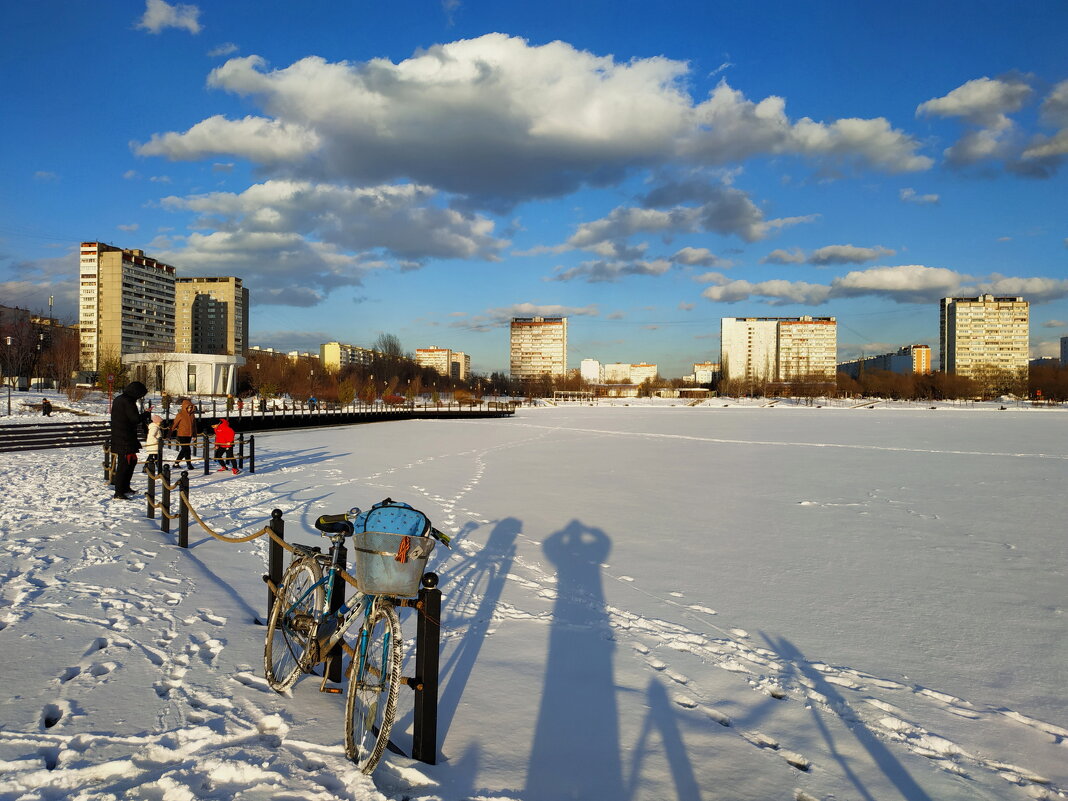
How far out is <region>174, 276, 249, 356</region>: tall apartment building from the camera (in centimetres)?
13338

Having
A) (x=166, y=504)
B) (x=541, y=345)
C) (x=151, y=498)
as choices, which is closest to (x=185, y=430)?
(x=151, y=498)

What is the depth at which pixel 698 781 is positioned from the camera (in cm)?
334

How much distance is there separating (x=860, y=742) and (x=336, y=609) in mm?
3253

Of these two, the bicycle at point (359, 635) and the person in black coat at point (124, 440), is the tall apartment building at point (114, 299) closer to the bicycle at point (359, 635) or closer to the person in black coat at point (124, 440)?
the person in black coat at point (124, 440)

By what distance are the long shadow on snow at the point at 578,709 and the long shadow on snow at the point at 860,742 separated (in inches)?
50.2

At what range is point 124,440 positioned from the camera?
1035 centimetres

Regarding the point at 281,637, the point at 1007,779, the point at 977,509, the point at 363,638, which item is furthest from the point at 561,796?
the point at 977,509

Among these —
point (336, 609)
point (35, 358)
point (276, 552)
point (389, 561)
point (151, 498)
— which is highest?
point (35, 358)

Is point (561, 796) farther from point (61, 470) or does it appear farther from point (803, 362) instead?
point (803, 362)

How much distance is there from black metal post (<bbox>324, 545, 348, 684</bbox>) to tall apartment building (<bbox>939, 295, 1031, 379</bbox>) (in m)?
181

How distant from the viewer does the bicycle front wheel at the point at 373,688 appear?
3.04m

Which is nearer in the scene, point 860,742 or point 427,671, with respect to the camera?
point 427,671

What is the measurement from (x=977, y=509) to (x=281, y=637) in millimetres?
11971

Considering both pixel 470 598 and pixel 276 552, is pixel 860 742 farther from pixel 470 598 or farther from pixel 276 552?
pixel 276 552
